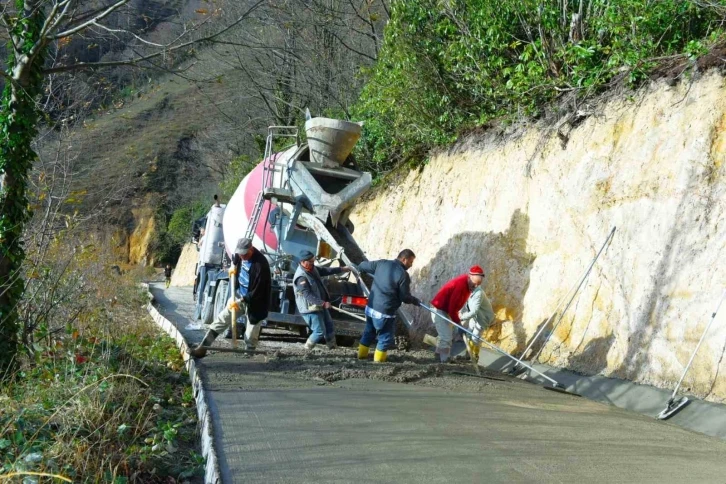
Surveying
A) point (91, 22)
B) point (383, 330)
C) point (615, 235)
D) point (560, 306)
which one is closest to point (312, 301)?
point (383, 330)

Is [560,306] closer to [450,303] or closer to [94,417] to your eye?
[450,303]

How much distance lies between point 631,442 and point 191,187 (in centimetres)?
4461

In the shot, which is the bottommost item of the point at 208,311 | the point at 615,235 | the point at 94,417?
the point at 94,417

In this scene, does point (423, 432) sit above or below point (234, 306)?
below

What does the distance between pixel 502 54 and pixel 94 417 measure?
10.4 meters

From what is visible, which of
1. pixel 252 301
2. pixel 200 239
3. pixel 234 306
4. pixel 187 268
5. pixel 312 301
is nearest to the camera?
pixel 234 306

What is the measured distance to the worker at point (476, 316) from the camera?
10.4m

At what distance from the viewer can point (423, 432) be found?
5.83 m

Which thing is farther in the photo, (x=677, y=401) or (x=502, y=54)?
(x=502, y=54)

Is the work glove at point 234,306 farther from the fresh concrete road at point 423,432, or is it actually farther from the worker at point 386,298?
the worker at point 386,298

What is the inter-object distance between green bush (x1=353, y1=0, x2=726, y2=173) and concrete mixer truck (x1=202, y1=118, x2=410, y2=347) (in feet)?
11.4

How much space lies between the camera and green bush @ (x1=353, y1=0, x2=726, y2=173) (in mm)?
10500

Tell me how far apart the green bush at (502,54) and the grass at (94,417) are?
7808mm

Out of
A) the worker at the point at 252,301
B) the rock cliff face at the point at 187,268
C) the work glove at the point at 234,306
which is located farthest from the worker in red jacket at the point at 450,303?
the rock cliff face at the point at 187,268
